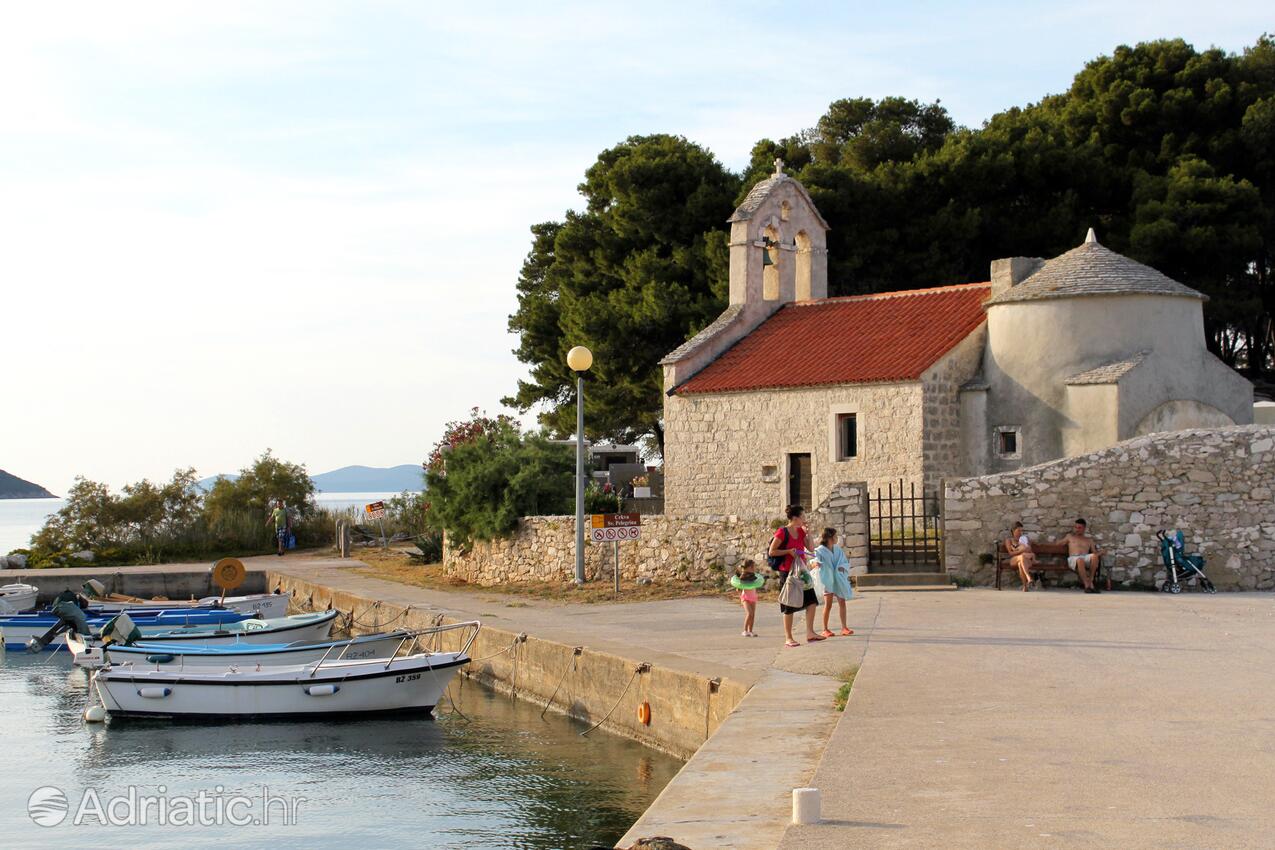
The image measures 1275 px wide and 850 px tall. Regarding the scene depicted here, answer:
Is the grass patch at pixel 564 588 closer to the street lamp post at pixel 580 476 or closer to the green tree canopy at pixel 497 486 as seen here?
the street lamp post at pixel 580 476

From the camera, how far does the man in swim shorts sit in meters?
20.0

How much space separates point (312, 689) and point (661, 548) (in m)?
8.10

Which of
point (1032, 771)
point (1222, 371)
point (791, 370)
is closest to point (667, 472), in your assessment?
point (791, 370)

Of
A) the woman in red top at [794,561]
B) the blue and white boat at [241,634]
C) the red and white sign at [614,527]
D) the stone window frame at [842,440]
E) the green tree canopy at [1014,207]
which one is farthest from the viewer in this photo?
the green tree canopy at [1014,207]

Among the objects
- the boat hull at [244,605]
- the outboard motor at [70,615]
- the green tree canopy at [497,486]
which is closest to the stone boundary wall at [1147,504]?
the green tree canopy at [497,486]

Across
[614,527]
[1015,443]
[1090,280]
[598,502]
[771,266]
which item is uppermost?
[771,266]

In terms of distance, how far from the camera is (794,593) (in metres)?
14.9

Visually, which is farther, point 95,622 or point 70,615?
point 95,622

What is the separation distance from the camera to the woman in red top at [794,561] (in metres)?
15.0

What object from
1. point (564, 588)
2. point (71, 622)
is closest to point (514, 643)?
point (564, 588)

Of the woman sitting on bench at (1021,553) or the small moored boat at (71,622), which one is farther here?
the small moored boat at (71,622)

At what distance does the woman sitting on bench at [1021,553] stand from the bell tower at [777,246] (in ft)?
48.8

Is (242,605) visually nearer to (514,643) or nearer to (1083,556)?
(514,643)

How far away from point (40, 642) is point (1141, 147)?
3633 cm
